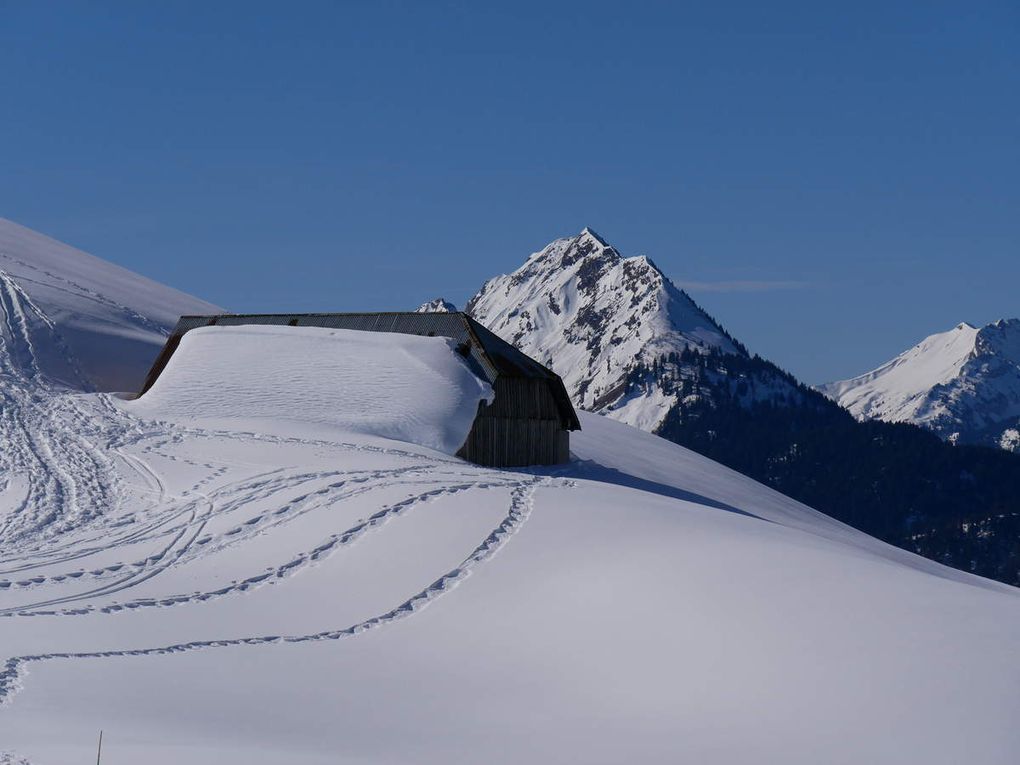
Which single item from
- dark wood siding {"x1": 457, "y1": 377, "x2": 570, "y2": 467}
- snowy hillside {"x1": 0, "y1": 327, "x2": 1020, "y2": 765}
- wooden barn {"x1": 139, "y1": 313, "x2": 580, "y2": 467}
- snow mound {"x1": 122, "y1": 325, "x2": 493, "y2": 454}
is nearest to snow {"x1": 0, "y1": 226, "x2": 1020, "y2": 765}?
snowy hillside {"x1": 0, "y1": 327, "x2": 1020, "y2": 765}

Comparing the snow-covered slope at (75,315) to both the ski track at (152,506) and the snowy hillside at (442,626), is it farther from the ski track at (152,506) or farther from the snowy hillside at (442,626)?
the snowy hillside at (442,626)

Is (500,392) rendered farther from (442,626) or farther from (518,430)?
(442,626)

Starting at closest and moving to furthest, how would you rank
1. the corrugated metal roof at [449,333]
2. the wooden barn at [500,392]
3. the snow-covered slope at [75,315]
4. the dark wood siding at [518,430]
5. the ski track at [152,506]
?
the ski track at [152,506]
the dark wood siding at [518,430]
the wooden barn at [500,392]
the corrugated metal roof at [449,333]
the snow-covered slope at [75,315]

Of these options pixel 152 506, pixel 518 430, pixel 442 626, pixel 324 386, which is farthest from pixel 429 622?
pixel 518 430

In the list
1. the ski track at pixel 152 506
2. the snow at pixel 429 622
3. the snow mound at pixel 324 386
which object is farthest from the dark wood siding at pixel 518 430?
the snow at pixel 429 622

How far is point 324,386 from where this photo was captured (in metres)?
37.4

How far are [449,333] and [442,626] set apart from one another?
920 inches

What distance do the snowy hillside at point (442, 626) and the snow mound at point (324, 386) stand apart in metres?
4.67

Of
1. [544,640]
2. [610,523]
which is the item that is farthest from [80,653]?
[610,523]

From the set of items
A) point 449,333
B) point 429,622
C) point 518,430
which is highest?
point 449,333

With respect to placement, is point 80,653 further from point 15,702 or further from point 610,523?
point 610,523

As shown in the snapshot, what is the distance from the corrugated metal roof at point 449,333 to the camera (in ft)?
129

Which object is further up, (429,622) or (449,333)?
(449,333)

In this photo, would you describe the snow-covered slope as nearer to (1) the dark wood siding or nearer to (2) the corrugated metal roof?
(2) the corrugated metal roof
